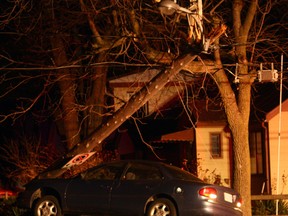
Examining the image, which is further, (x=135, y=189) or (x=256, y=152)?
(x=256, y=152)

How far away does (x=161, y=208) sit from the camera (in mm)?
12719

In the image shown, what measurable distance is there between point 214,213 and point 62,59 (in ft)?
33.9

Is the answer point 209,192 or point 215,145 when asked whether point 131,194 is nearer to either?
point 209,192

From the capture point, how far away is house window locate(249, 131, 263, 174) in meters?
22.6

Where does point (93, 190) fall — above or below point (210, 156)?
below

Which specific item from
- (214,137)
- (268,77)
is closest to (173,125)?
(214,137)

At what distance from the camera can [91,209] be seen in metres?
13.4

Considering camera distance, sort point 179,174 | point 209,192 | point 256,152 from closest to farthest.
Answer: point 209,192 < point 179,174 < point 256,152

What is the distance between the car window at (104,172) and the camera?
44.5 feet

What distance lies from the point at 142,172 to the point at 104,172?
2.98 ft

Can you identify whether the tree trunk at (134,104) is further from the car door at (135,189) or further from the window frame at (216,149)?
the window frame at (216,149)

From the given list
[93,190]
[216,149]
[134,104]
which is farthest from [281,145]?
[93,190]

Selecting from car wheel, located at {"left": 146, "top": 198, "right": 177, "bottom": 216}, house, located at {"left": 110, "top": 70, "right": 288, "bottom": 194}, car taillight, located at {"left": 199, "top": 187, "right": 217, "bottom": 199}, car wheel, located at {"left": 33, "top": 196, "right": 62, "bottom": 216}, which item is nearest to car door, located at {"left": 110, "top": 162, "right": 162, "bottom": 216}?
car wheel, located at {"left": 146, "top": 198, "right": 177, "bottom": 216}

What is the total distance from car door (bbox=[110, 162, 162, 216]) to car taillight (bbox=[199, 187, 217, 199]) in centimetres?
94
